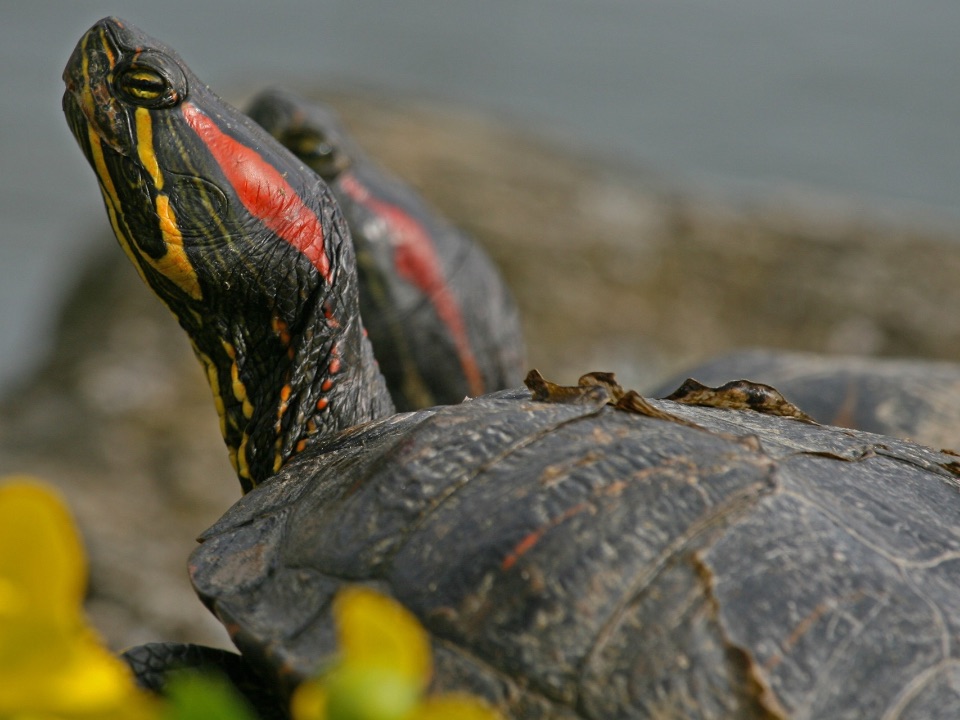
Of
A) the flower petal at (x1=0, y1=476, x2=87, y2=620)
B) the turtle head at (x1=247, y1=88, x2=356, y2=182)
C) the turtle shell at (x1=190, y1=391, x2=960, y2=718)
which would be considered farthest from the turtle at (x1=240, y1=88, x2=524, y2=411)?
the flower petal at (x1=0, y1=476, x2=87, y2=620)

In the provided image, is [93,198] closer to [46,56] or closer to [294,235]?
[46,56]

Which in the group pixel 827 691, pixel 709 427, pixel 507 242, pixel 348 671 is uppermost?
pixel 348 671

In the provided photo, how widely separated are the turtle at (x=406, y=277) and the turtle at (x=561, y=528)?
1.02m

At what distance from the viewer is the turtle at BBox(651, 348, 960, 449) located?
252 centimetres

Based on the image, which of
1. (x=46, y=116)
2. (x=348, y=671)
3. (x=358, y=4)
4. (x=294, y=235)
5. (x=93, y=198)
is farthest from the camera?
(x=358, y=4)

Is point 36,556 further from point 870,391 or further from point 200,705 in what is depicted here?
point 870,391

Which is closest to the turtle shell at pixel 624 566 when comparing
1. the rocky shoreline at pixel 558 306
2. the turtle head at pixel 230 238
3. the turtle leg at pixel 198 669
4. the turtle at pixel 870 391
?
the turtle leg at pixel 198 669

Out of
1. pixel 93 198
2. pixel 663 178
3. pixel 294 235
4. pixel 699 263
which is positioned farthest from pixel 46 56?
pixel 294 235

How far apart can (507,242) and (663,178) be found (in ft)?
8.35

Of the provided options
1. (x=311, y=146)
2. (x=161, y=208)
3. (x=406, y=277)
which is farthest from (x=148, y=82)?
(x=406, y=277)

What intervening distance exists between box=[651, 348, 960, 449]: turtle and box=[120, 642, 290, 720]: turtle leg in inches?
64.6

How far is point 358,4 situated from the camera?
17.6 metres

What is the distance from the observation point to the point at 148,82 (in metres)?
1.69

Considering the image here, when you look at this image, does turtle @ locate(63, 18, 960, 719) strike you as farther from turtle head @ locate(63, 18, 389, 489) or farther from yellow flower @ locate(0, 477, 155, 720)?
yellow flower @ locate(0, 477, 155, 720)
